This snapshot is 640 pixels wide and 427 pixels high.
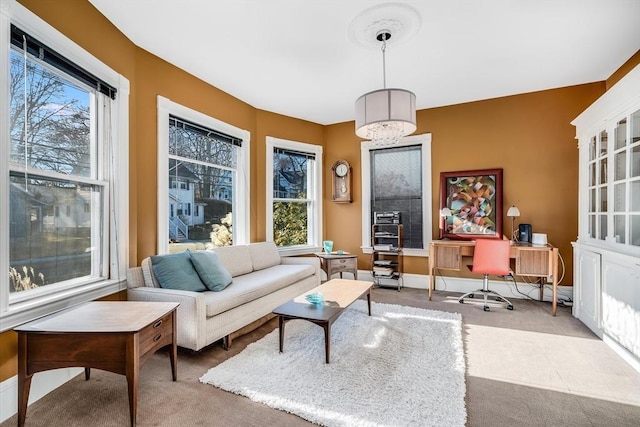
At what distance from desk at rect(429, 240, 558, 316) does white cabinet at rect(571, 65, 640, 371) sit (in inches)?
9.2

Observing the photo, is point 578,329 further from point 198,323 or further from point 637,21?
point 198,323

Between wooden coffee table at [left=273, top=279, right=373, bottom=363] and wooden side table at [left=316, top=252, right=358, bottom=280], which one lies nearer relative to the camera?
wooden coffee table at [left=273, top=279, right=373, bottom=363]

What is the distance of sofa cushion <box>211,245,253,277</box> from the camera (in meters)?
3.51

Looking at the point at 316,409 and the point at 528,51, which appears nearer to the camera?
the point at 316,409

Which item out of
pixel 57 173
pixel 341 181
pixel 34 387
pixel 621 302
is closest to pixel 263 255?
pixel 341 181

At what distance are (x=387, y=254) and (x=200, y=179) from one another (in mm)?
3005

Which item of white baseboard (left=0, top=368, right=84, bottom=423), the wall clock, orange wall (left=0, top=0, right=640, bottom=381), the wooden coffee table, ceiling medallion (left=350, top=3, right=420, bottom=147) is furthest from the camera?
the wall clock

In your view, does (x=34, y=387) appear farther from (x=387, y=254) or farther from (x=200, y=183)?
(x=387, y=254)

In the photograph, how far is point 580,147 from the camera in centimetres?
349

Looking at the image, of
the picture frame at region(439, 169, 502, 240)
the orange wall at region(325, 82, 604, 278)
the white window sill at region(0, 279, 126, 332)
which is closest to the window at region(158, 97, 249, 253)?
the white window sill at region(0, 279, 126, 332)

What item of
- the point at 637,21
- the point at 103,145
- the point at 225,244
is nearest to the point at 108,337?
the point at 103,145

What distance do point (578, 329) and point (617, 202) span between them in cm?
132

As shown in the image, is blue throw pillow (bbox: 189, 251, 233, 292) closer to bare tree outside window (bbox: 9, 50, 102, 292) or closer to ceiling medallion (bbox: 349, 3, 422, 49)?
bare tree outside window (bbox: 9, 50, 102, 292)

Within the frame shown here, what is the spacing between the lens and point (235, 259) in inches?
144
